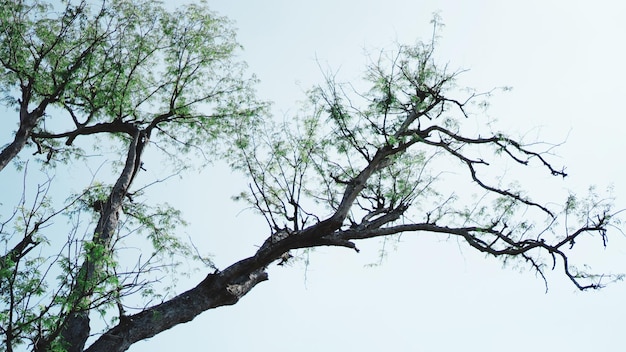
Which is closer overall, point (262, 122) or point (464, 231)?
point (464, 231)

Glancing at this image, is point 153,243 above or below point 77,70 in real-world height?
below


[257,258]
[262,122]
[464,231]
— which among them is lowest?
[464,231]

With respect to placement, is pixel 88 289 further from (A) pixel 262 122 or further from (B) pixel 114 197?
(A) pixel 262 122

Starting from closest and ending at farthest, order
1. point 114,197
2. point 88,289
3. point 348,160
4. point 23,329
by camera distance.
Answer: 1. point 23,329
2. point 88,289
3. point 114,197
4. point 348,160

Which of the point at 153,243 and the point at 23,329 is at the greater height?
the point at 153,243

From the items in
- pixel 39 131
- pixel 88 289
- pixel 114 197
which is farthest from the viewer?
pixel 39 131

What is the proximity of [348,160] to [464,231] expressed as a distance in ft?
7.18

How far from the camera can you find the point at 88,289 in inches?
185

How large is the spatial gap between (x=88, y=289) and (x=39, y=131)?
605cm

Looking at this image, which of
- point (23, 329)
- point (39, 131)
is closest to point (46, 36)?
point (39, 131)

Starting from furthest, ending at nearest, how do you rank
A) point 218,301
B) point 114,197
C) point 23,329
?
point 114,197 → point 218,301 → point 23,329

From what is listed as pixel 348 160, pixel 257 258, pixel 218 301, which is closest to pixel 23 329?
pixel 218 301

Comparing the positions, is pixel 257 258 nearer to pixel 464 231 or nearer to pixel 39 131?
pixel 464 231

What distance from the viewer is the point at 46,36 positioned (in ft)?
29.2
